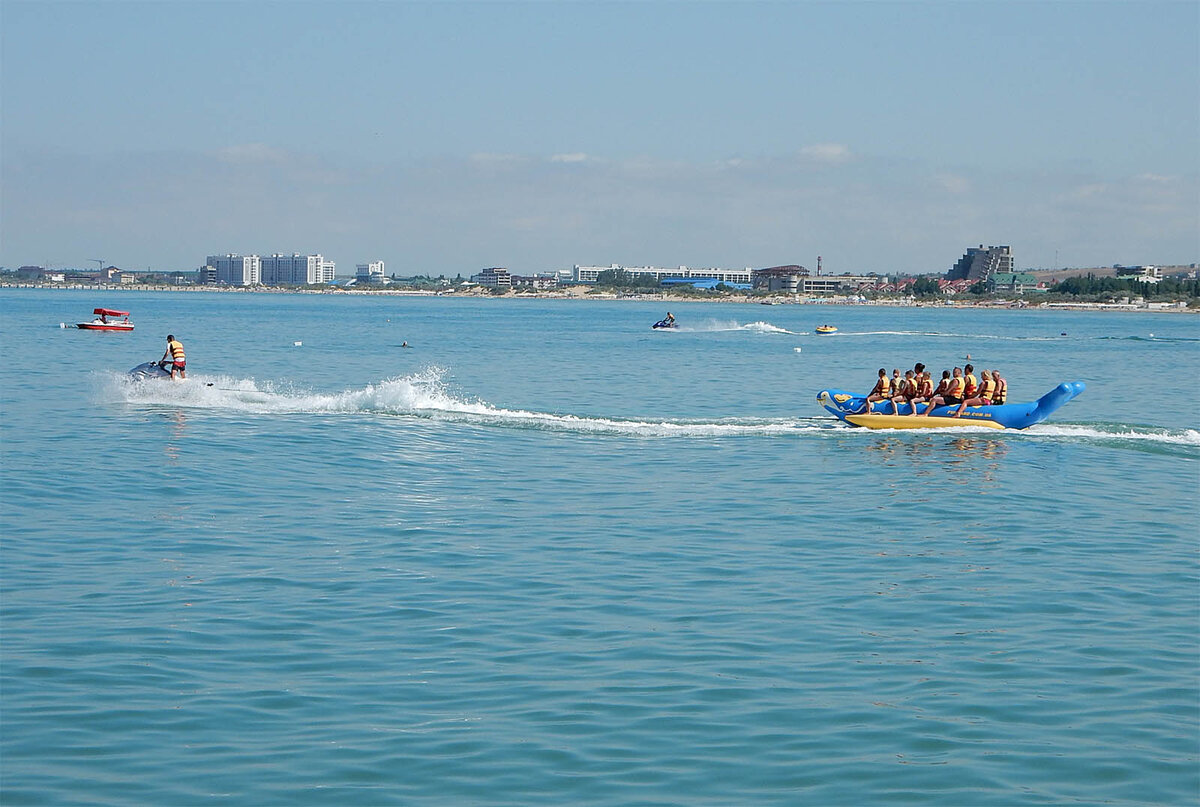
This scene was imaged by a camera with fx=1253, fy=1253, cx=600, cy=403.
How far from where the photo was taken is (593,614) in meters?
11.8

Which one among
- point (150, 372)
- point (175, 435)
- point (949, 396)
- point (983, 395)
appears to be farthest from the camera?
point (150, 372)

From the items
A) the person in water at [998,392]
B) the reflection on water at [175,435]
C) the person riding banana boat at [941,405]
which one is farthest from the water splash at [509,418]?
the reflection on water at [175,435]

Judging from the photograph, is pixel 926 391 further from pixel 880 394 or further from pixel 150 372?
pixel 150 372

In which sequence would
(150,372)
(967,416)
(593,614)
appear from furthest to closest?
(150,372), (967,416), (593,614)

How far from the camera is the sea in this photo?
8281 millimetres

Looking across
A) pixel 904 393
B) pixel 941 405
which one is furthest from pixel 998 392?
pixel 904 393

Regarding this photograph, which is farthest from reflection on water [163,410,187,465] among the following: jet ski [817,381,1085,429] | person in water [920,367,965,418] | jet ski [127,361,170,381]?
person in water [920,367,965,418]

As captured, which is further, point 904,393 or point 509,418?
point 509,418

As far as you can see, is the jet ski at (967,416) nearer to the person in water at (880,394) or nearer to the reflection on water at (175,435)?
the person in water at (880,394)

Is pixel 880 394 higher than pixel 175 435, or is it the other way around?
pixel 880 394

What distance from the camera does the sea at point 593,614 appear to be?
27.2 feet

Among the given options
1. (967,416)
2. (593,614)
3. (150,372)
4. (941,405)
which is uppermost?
(150,372)

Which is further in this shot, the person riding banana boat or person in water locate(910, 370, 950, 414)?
person in water locate(910, 370, 950, 414)

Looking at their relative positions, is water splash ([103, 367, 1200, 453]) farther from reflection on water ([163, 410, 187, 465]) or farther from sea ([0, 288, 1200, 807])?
reflection on water ([163, 410, 187, 465])
